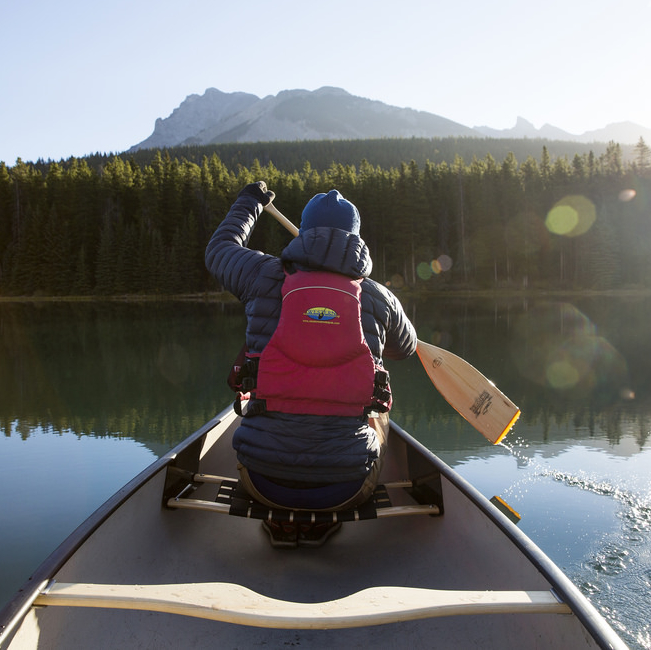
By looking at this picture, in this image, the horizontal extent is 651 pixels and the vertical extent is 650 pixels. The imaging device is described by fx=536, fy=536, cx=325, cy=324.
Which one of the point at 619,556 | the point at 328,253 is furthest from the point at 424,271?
the point at 328,253

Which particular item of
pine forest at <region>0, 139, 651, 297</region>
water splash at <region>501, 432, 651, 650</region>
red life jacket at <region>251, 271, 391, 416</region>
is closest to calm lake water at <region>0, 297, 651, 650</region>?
water splash at <region>501, 432, 651, 650</region>

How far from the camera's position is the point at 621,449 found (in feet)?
21.9

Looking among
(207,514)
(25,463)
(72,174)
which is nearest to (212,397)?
(25,463)

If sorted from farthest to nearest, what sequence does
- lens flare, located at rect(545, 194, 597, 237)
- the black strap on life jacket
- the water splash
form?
1. lens flare, located at rect(545, 194, 597, 237)
2. the water splash
3. the black strap on life jacket

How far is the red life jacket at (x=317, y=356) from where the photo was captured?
8.20 ft

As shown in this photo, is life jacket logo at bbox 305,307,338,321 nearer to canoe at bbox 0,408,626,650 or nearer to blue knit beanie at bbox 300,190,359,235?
blue knit beanie at bbox 300,190,359,235

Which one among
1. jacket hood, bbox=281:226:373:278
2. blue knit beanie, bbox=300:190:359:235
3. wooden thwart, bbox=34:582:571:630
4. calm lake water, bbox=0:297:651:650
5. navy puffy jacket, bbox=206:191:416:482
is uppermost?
blue knit beanie, bbox=300:190:359:235

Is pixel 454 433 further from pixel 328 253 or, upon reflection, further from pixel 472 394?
pixel 328 253

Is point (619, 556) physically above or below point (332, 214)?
below

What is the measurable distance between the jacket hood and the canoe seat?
1233 millimetres

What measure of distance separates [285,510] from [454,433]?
16.7ft

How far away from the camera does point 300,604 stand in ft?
6.24

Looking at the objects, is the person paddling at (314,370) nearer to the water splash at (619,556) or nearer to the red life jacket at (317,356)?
the red life jacket at (317,356)

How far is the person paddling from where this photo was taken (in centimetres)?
252
